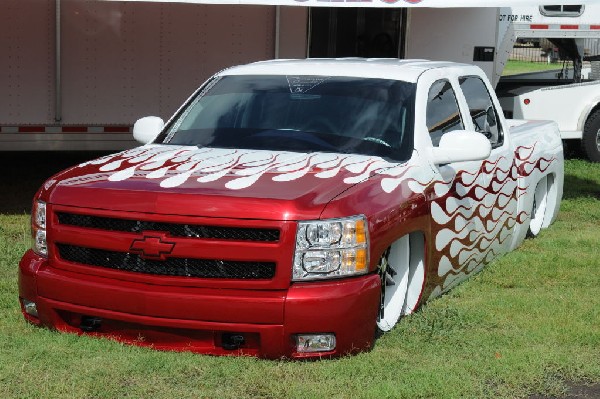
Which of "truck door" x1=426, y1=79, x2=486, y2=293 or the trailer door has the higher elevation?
the trailer door

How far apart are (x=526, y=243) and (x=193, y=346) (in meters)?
4.44

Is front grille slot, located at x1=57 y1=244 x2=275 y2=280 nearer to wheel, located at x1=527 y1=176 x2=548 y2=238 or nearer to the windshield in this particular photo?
the windshield

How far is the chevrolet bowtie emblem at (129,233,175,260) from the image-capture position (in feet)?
16.9

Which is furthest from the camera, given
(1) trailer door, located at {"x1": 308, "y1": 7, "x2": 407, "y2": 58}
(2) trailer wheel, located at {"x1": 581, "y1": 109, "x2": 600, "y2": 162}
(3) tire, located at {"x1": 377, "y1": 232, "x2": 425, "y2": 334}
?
(2) trailer wheel, located at {"x1": 581, "y1": 109, "x2": 600, "y2": 162}

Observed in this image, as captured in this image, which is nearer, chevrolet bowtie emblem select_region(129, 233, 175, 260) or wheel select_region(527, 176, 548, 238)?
chevrolet bowtie emblem select_region(129, 233, 175, 260)

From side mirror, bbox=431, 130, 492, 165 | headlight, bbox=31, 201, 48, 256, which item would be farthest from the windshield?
headlight, bbox=31, 201, 48, 256

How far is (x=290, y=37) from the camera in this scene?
12016mm

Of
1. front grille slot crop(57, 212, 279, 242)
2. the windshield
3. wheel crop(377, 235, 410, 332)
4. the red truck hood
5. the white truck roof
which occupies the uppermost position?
the white truck roof

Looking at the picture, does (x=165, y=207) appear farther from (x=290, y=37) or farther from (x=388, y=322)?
(x=290, y=37)

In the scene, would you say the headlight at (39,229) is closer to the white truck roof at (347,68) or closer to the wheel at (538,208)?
the white truck roof at (347,68)

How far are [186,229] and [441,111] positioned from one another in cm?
233

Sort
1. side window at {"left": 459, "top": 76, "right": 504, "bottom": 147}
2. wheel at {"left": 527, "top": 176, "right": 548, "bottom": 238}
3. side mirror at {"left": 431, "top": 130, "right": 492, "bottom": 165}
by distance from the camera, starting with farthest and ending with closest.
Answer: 1. wheel at {"left": 527, "top": 176, "right": 548, "bottom": 238}
2. side window at {"left": 459, "top": 76, "right": 504, "bottom": 147}
3. side mirror at {"left": 431, "top": 130, "right": 492, "bottom": 165}

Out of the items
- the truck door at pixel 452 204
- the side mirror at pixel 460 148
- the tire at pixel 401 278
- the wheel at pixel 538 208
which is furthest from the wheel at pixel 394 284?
the wheel at pixel 538 208

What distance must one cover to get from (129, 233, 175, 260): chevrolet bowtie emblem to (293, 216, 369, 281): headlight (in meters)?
0.62
